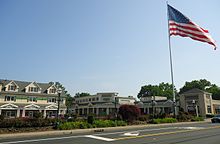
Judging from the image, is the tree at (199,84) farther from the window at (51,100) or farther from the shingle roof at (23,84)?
the shingle roof at (23,84)

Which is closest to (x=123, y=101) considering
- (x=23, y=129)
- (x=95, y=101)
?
(x=95, y=101)

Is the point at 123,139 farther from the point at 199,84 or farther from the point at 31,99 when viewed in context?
the point at 199,84

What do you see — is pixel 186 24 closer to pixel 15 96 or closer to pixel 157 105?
pixel 15 96

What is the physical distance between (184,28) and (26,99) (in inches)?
1754

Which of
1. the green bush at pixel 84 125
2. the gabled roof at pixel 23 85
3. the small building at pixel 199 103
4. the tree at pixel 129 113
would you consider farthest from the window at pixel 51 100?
the small building at pixel 199 103

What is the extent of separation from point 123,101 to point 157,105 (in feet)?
52.5

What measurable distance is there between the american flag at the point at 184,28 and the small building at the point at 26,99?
132 ft

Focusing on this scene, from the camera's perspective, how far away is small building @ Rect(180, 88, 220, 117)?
63250 mm

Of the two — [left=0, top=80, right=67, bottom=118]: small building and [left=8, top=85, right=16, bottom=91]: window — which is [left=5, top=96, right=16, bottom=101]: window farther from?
[left=8, top=85, right=16, bottom=91]: window

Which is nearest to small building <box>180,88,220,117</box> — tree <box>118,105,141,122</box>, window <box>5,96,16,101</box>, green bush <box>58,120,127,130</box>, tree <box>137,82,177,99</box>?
tree <box>118,105,141,122</box>

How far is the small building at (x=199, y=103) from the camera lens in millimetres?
63250

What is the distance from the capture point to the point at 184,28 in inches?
1032

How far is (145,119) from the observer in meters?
29.4

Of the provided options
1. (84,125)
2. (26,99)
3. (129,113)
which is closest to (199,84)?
(26,99)
